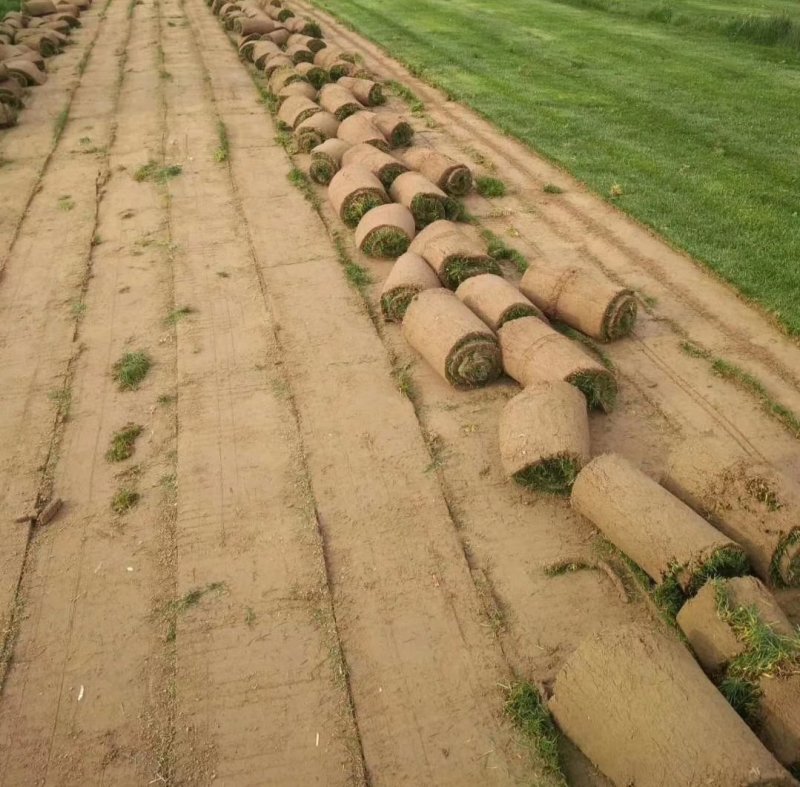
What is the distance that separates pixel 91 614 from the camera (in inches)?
236

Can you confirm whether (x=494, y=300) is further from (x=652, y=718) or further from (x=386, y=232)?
(x=652, y=718)

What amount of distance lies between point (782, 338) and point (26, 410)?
9316 mm

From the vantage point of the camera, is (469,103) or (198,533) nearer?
(198,533)

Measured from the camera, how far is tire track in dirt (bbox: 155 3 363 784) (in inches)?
201

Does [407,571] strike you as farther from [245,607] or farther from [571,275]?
[571,275]

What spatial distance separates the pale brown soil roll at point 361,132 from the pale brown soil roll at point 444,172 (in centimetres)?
99

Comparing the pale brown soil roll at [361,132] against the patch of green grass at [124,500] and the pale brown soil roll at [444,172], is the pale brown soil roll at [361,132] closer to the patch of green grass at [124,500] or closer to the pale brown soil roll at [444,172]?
the pale brown soil roll at [444,172]

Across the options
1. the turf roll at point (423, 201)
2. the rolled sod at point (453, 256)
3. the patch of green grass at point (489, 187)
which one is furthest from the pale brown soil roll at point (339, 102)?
the rolled sod at point (453, 256)

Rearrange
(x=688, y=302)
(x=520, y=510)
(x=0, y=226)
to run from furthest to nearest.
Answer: (x=0, y=226) < (x=688, y=302) < (x=520, y=510)

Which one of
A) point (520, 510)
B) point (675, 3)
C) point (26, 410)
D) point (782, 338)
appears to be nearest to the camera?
point (520, 510)

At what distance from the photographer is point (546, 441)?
6.81 meters

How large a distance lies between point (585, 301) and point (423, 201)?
390cm

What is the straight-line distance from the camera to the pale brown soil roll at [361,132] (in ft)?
44.7

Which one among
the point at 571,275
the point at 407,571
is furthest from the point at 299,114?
the point at 407,571
